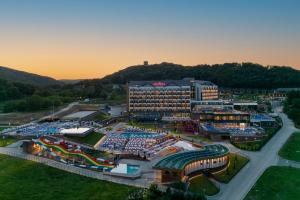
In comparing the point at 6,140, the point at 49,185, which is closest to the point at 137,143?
the point at 49,185

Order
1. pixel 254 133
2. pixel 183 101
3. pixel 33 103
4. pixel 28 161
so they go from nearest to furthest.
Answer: pixel 28 161
pixel 254 133
pixel 183 101
pixel 33 103

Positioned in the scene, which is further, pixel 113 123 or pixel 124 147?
pixel 113 123

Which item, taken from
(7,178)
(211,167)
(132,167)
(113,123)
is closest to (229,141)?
(211,167)

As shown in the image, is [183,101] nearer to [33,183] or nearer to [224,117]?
[224,117]

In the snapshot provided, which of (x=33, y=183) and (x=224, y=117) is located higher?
(x=224, y=117)

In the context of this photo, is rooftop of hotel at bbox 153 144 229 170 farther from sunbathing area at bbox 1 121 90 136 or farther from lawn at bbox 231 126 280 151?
sunbathing area at bbox 1 121 90 136

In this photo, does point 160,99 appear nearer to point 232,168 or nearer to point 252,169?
point 232,168
